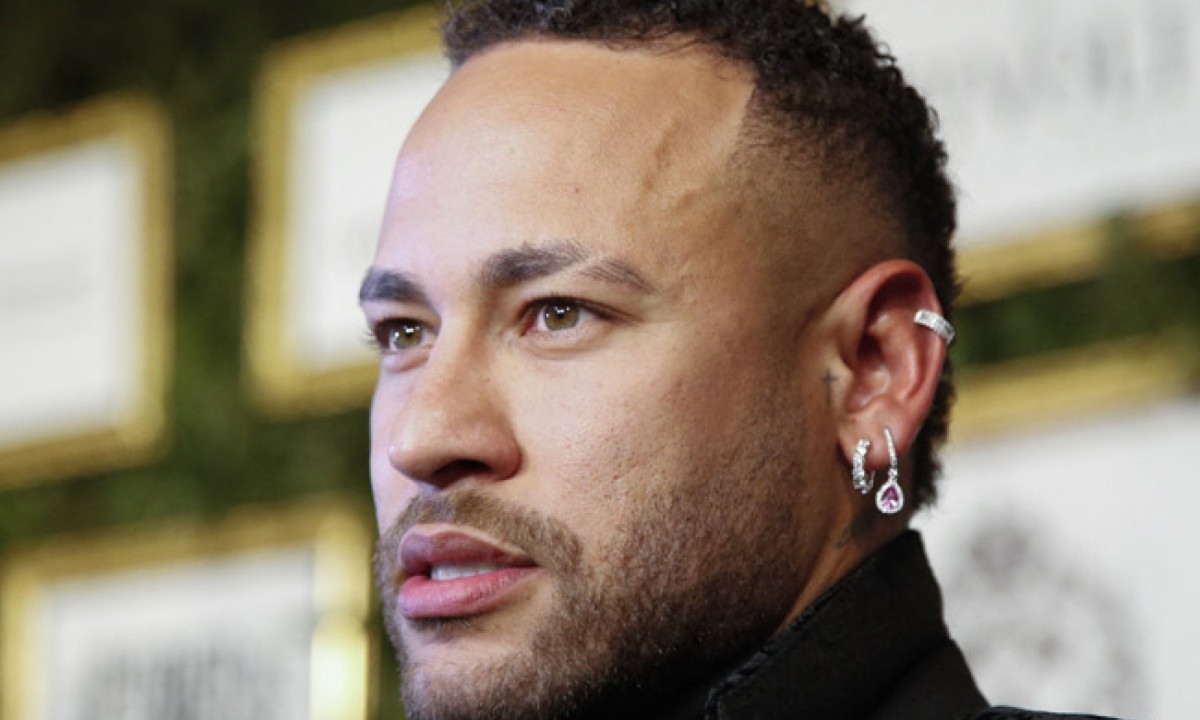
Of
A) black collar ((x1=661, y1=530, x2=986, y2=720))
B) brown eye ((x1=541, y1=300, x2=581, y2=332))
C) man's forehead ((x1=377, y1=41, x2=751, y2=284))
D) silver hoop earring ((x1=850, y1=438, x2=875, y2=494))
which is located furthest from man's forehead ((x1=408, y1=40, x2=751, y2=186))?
black collar ((x1=661, y1=530, x2=986, y2=720))

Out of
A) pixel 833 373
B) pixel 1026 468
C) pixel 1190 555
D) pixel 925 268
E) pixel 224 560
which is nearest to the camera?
pixel 833 373

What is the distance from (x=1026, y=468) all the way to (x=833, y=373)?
1.23 metres

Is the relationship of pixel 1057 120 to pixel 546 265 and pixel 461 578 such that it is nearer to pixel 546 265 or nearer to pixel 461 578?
pixel 546 265

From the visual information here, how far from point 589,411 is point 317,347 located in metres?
2.08

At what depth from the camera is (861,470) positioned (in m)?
1.73

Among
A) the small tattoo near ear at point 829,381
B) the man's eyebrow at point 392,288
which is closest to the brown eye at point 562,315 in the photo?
the man's eyebrow at point 392,288

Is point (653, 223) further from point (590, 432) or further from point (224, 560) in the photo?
point (224, 560)

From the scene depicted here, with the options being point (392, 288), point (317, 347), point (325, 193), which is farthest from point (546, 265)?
point (325, 193)

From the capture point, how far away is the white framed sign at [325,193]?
3.66m

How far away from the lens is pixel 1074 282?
9.71 feet

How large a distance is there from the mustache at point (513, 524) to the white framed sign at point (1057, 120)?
4.60ft

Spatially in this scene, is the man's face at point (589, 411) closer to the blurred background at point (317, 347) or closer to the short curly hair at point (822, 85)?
the short curly hair at point (822, 85)

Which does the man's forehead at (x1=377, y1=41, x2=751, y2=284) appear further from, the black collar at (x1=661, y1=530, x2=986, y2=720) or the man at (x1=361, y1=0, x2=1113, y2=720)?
the black collar at (x1=661, y1=530, x2=986, y2=720)

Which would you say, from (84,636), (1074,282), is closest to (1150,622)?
(1074,282)
